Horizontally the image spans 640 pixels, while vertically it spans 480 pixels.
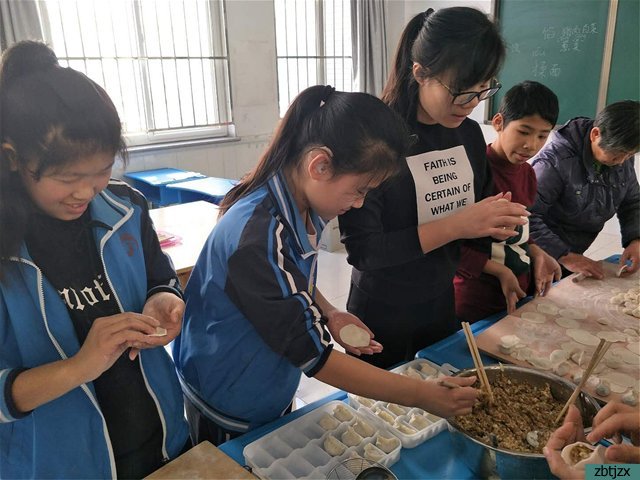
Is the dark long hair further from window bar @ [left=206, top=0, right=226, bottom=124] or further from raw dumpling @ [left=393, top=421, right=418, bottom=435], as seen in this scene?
window bar @ [left=206, top=0, right=226, bottom=124]

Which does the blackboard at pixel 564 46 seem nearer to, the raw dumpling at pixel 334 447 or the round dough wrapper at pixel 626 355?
the round dough wrapper at pixel 626 355

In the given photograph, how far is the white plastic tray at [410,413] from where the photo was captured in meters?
0.88

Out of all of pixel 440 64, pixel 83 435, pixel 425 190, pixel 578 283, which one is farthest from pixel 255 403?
pixel 578 283

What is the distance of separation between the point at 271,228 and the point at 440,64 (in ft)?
1.93

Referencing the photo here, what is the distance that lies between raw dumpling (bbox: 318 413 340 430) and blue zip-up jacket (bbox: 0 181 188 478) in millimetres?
294

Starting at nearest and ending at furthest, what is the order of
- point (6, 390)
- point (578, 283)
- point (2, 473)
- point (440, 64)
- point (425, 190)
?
point (6, 390), point (2, 473), point (440, 64), point (425, 190), point (578, 283)

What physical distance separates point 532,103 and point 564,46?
2703mm

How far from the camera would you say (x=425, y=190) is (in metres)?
1.24

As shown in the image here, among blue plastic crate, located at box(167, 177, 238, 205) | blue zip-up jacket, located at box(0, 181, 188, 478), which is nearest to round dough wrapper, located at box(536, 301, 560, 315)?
blue zip-up jacket, located at box(0, 181, 188, 478)

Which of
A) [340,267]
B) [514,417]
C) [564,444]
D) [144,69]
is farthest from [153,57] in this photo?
[564,444]

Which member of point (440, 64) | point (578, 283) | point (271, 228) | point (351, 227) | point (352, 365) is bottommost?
point (578, 283)

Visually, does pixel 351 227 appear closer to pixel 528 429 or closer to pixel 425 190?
pixel 425 190

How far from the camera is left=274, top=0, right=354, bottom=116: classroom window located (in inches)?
178

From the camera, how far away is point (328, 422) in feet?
2.98
